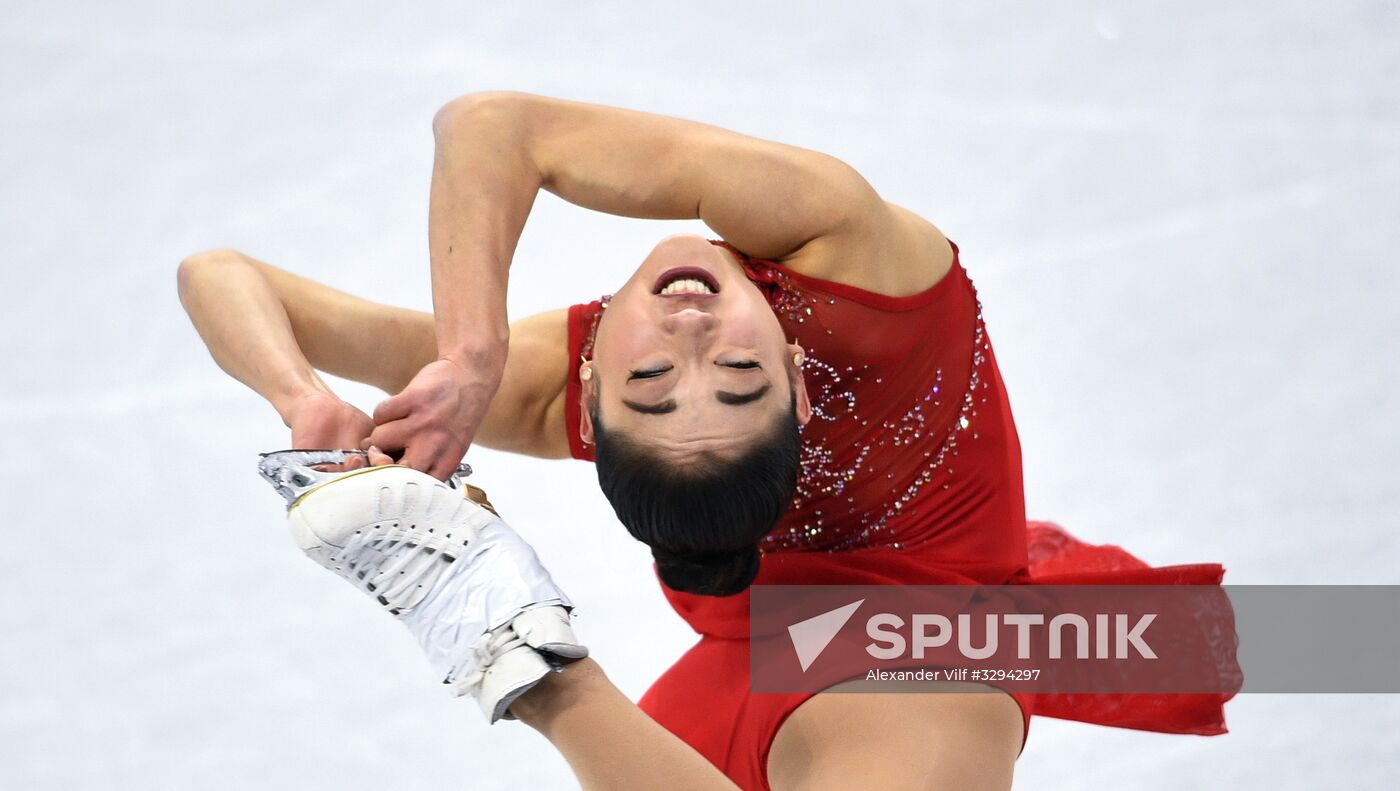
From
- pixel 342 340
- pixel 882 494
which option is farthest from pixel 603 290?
pixel 882 494

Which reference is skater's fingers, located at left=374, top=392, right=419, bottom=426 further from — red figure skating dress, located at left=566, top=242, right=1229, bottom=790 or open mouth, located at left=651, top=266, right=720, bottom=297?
red figure skating dress, located at left=566, top=242, right=1229, bottom=790

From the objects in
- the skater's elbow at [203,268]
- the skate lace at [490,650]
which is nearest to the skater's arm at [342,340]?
the skater's elbow at [203,268]

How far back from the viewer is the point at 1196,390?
4086 mm

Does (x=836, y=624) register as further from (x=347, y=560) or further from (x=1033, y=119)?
(x=1033, y=119)

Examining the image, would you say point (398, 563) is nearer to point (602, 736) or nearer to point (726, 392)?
point (602, 736)

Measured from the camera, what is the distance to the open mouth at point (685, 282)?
2365mm

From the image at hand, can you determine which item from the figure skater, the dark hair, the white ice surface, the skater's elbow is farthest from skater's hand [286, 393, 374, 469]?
the white ice surface

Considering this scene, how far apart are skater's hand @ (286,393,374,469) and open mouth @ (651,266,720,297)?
446 mm

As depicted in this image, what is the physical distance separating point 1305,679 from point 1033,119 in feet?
5.94

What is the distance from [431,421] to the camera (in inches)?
90.8

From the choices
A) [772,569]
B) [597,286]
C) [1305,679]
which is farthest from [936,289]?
[597,286]

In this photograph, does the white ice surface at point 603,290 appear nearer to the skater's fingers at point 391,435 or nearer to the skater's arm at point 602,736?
A: the skater's fingers at point 391,435

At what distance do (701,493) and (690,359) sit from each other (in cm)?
18

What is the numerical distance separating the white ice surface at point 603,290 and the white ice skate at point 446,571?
1406 mm
